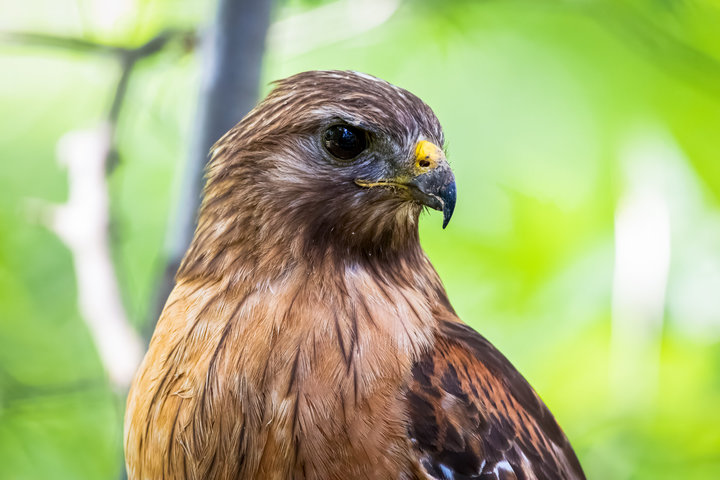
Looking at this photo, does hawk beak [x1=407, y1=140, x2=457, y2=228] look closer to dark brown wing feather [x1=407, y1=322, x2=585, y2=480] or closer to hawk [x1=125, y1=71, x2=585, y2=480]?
hawk [x1=125, y1=71, x2=585, y2=480]

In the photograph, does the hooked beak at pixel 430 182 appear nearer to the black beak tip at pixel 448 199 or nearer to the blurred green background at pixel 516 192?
the black beak tip at pixel 448 199

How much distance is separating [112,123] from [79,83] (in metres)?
1.10

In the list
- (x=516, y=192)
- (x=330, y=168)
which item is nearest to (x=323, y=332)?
(x=330, y=168)

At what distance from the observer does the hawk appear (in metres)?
1.44

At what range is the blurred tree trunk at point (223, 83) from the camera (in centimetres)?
211

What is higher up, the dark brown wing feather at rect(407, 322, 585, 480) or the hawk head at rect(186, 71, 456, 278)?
the hawk head at rect(186, 71, 456, 278)

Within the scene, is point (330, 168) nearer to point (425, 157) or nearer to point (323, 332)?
point (425, 157)

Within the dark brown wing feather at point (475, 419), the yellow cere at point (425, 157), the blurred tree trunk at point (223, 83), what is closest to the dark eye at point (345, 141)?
the yellow cere at point (425, 157)

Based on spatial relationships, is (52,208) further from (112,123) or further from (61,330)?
(61,330)

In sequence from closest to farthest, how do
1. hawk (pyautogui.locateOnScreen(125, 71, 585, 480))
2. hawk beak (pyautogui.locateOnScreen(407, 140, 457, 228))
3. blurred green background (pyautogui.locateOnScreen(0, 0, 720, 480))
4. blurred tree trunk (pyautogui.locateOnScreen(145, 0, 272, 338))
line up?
1. hawk (pyautogui.locateOnScreen(125, 71, 585, 480))
2. hawk beak (pyautogui.locateOnScreen(407, 140, 457, 228))
3. blurred tree trunk (pyautogui.locateOnScreen(145, 0, 272, 338))
4. blurred green background (pyautogui.locateOnScreen(0, 0, 720, 480))

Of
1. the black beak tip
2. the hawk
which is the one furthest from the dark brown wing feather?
the black beak tip

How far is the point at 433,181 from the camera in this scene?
1.56 metres

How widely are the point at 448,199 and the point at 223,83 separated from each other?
0.88 metres

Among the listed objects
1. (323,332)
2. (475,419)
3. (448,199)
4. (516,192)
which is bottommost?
(475,419)
